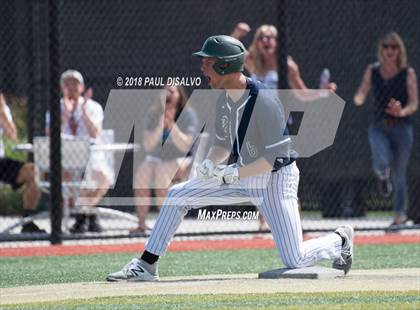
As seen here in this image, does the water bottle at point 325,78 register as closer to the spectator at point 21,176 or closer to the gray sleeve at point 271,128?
the spectator at point 21,176

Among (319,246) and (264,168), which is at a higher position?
(264,168)

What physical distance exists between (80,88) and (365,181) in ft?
13.8

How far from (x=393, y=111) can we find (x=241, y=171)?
17.0 feet

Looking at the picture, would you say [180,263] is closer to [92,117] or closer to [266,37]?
[92,117]

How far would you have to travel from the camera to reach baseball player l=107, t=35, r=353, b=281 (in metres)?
8.59

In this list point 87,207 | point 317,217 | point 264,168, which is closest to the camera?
point 264,168

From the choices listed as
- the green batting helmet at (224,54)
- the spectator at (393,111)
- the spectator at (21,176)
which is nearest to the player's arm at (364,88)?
the spectator at (393,111)

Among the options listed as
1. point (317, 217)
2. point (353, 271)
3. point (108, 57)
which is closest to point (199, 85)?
point (108, 57)

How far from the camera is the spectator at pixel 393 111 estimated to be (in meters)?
13.4

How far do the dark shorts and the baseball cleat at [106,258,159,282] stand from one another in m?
5.03

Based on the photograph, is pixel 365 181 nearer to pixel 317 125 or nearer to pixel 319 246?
pixel 317 125

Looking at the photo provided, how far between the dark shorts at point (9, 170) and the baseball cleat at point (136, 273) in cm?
503

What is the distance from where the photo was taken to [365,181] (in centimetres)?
1554

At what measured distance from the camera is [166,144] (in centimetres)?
1341
